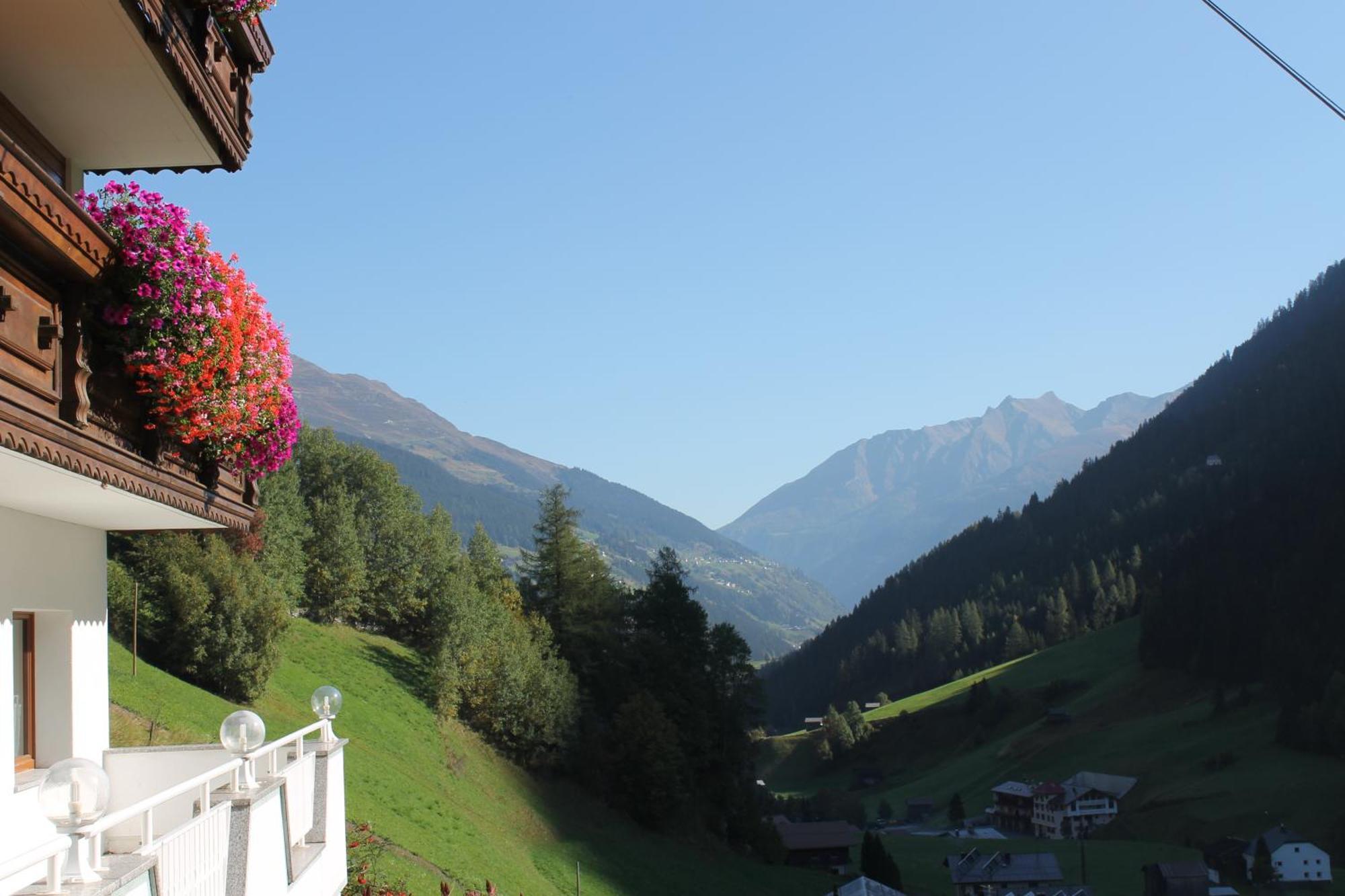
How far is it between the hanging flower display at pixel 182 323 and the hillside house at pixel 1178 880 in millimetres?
88518

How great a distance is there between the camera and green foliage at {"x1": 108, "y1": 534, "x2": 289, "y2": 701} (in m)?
38.4

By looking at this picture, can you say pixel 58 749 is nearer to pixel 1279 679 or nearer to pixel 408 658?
pixel 408 658

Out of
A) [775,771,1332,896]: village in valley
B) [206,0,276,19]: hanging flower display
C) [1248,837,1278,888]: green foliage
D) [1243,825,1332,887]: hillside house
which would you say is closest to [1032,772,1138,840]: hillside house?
[775,771,1332,896]: village in valley

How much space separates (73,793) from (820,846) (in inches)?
Answer: 3463

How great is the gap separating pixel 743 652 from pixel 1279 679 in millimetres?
98160

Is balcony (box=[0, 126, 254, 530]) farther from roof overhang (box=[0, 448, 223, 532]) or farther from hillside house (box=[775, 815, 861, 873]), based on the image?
hillside house (box=[775, 815, 861, 873])

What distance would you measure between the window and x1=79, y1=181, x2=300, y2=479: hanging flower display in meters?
2.47

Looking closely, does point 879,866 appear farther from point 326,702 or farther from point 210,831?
point 210,831

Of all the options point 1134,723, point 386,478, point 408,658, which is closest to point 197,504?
point 408,658

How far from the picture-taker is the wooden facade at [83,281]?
25.2ft

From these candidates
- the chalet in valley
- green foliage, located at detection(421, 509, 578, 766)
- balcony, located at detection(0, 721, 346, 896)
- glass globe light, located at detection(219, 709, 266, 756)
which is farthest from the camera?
the chalet in valley

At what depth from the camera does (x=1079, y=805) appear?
128 m

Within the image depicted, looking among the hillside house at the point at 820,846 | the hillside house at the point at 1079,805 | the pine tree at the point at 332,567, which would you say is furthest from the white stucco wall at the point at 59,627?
the hillside house at the point at 1079,805

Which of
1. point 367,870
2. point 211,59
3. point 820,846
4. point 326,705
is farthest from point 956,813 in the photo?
point 211,59
